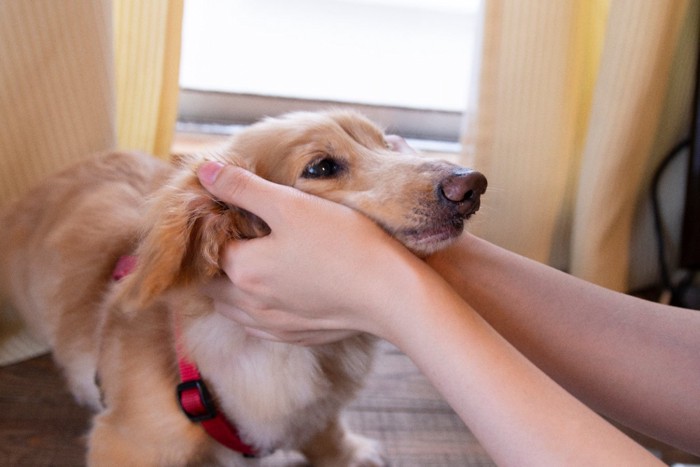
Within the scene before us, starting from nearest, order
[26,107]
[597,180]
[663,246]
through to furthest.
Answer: [26,107] < [597,180] < [663,246]

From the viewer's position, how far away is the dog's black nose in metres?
0.81

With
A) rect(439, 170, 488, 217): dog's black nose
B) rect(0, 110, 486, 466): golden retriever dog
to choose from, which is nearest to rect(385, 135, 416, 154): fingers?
rect(0, 110, 486, 466): golden retriever dog

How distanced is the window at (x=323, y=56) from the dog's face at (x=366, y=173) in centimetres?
111

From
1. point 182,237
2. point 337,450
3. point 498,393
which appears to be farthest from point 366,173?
point 337,450

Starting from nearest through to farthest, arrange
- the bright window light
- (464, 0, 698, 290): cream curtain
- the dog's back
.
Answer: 1. the dog's back
2. (464, 0, 698, 290): cream curtain
3. the bright window light

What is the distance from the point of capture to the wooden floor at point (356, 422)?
129 centimetres

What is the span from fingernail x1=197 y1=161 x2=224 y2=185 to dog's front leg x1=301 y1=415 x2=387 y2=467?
62 cm

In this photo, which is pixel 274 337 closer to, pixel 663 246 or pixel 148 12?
pixel 148 12

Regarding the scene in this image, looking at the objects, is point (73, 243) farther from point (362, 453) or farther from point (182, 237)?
point (362, 453)

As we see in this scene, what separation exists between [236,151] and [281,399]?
43 centimetres

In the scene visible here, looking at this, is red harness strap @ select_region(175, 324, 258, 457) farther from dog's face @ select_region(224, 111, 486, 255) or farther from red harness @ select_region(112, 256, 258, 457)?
dog's face @ select_region(224, 111, 486, 255)

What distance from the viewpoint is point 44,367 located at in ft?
5.07

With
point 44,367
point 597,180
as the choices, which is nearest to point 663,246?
point 597,180

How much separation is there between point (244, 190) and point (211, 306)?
23cm
